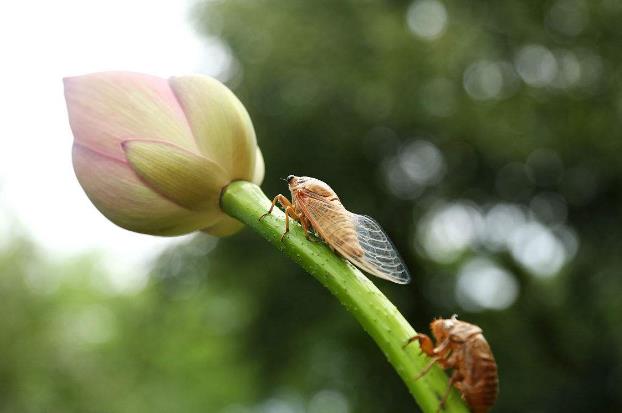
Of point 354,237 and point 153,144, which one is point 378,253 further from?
point 153,144

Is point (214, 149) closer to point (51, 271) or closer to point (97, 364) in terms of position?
point (97, 364)

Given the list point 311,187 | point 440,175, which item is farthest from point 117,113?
point 440,175

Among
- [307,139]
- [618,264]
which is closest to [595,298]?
[618,264]

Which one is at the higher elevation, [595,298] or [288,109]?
[288,109]

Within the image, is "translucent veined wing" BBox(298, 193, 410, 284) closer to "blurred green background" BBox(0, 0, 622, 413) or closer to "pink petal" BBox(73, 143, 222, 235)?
"pink petal" BBox(73, 143, 222, 235)

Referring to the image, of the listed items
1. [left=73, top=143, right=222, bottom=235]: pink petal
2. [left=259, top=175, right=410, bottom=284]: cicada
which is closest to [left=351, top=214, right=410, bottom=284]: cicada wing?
[left=259, top=175, right=410, bottom=284]: cicada
